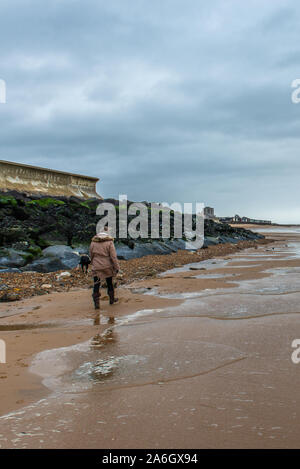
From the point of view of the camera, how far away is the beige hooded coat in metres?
7.39

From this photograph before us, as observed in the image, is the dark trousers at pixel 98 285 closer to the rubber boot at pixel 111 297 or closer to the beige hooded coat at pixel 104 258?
the rubber boot at pixel 111 297

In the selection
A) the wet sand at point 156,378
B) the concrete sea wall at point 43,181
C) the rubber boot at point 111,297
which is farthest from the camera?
the concrete sea wall at point 43,181

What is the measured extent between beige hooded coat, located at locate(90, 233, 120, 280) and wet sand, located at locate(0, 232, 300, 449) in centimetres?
115

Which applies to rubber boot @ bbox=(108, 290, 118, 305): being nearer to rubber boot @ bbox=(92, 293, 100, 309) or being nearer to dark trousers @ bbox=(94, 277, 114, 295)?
dark trousers @ bbox=(94, 277, 114, 295)

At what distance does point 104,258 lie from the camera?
7.49 m

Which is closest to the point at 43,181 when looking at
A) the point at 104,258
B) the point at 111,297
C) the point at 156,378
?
the point at 104,258


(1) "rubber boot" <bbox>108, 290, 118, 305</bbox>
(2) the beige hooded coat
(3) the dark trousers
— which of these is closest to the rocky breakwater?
(2) the beige hooded coat

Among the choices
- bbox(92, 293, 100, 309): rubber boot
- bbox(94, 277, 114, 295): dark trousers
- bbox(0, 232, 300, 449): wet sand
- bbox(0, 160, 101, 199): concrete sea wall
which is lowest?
bbox(0, 232, 300, 449): wet sand

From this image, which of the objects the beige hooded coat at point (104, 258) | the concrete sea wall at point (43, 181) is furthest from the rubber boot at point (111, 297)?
the concrete sea wall at point (43, 181)

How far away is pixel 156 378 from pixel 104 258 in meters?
4.40

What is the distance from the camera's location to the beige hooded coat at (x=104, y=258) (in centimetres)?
739

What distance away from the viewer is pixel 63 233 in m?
16.5

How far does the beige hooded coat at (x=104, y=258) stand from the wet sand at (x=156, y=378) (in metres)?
1.15
